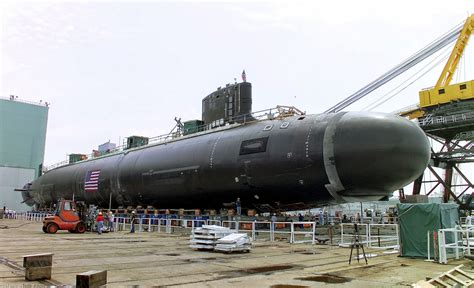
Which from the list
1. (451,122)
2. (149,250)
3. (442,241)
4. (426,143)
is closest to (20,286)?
(149,250)

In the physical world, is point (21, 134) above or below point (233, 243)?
above

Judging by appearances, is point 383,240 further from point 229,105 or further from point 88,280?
point 88,280

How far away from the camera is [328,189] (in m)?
17.1

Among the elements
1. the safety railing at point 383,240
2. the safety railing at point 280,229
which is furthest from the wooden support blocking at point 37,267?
the safety railing at point 383,240

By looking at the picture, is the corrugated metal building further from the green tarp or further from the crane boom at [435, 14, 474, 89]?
the green tarp

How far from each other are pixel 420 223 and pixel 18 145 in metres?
67.6

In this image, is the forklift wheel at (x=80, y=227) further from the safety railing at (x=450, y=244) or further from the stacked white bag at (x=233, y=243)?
the safety railing at (x=450, y=244)

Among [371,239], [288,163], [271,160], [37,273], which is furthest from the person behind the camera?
[371,239]

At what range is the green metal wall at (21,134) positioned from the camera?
6506 cm

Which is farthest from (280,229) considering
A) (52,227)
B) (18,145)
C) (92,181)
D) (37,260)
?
(18,145)

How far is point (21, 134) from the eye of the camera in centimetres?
6656

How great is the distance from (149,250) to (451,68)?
48648mm

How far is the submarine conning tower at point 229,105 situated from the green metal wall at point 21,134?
169 feet

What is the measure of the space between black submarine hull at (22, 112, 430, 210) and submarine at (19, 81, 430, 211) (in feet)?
0.13
